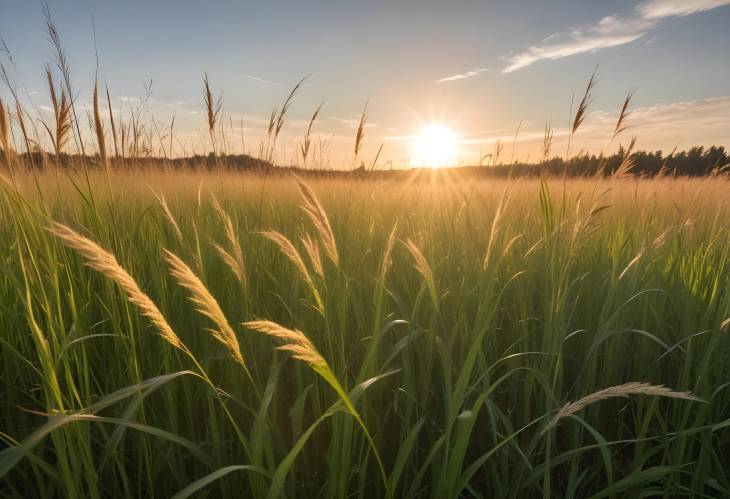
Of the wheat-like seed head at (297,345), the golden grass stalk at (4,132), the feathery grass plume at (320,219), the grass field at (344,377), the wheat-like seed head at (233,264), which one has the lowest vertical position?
the grass field at (344,377)

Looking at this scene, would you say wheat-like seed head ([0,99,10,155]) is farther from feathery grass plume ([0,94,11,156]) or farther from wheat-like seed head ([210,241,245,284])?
wheat-like seed head ([210,241,245,284])

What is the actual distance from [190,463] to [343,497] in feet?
1.72

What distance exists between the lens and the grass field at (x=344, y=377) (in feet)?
2.48

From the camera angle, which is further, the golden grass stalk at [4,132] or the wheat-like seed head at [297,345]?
the golden grass stalk at [4,132]

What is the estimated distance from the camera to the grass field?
0.76 meters

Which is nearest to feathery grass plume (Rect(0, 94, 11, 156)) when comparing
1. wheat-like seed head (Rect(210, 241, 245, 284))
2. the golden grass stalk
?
the golden grass stalk

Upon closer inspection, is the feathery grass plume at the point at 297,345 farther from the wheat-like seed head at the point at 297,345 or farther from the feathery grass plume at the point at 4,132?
the feathery grass plume at the point at 4,132

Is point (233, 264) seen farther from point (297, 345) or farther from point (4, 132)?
point (4, 132)

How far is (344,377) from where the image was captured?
2.74 ft

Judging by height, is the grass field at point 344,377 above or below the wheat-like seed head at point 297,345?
below

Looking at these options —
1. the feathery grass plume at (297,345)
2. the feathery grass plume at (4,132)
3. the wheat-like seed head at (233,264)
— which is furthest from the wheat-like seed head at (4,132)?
the feathery grass plume at (297,345)

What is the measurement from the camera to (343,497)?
0.72m

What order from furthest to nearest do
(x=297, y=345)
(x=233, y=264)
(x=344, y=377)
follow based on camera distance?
(x=344, y=377), (x=233, y=264), (x=297, y=345)

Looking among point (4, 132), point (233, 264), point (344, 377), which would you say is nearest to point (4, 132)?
point (4, 132)
